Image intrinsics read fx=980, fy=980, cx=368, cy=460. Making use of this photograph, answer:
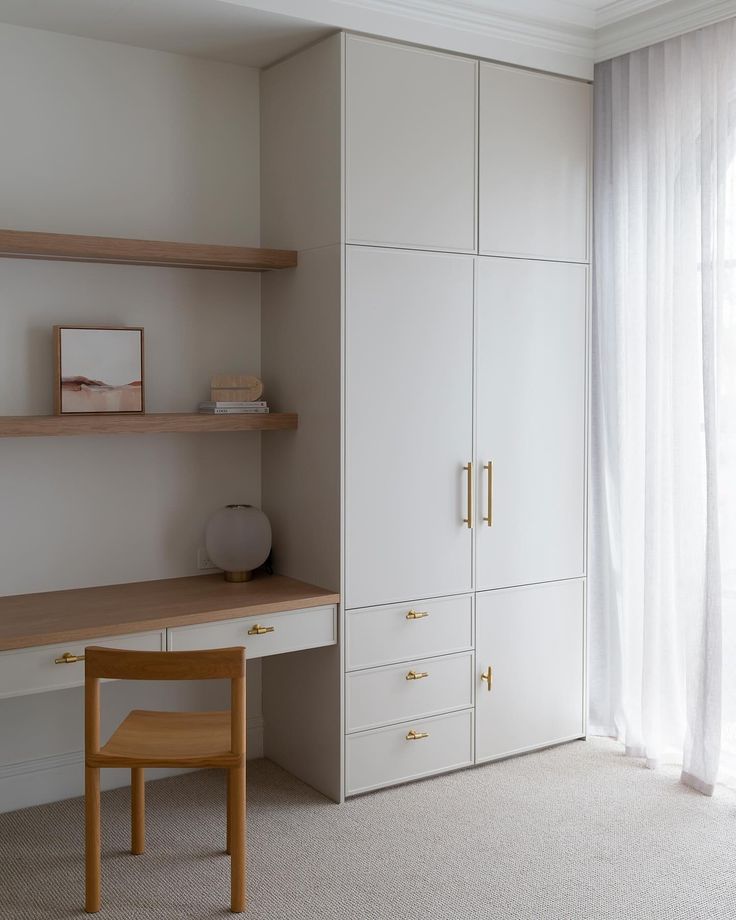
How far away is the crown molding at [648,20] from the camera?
131 inches

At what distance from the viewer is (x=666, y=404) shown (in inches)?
144

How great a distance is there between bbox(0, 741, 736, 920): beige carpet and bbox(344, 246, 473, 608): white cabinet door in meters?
0.74

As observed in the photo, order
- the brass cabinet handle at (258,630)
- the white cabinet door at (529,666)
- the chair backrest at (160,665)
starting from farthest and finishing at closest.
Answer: the white cabinet door at (529,666) → the brass cabinet handle at (258,630) → the chair backrest at (160,665)

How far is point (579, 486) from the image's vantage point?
3908 mm

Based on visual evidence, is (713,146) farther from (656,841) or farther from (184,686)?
(184,686)

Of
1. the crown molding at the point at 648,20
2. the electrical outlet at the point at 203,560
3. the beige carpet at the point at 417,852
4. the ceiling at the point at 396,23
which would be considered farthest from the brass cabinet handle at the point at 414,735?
the crown molding at the point at 648,20

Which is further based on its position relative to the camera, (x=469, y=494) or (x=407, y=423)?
(x=469, y=494)

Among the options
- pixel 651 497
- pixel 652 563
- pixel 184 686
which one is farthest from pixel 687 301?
pixel 184 686

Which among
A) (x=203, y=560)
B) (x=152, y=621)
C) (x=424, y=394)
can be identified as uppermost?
(x=424, y=394)

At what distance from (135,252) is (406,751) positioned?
1.94m

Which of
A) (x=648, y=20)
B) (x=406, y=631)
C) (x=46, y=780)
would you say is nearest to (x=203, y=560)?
(x=406, y=631)

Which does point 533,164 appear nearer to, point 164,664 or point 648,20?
point 648,20

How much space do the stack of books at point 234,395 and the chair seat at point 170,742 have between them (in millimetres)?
1067

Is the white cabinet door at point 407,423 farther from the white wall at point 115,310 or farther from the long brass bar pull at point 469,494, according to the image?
the white wall at point 115,310
